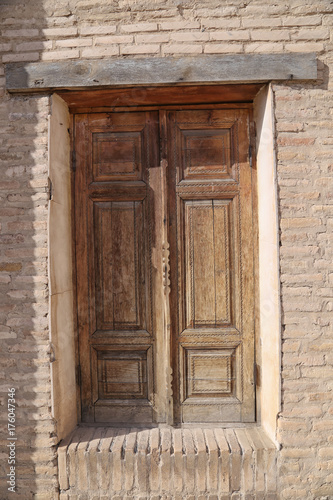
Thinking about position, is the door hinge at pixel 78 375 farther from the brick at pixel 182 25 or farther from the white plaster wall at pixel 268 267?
the brick at pixel 182 25

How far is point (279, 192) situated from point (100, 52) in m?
1.64

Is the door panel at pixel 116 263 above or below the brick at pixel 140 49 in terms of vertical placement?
below

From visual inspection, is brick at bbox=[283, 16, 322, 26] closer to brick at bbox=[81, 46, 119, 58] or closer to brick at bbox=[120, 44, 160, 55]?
brick at bbox=[120, 44, 160, 55]

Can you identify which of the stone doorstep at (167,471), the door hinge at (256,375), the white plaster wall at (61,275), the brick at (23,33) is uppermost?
the brick at (23,33)

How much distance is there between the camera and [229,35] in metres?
2.59

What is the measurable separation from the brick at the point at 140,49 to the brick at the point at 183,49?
0.25 feet

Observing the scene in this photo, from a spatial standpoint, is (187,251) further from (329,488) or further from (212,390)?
(329,488)

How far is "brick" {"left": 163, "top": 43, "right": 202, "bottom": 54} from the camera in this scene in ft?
8.49

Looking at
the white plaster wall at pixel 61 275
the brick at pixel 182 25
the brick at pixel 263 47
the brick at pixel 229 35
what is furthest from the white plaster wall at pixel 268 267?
the white plaster wall at pixel 61 275

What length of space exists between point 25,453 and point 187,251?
6.28 ft

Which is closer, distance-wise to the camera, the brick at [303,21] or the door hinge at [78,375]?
the brick at [303,21]

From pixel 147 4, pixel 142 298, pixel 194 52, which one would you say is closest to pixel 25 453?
pixel 142 298

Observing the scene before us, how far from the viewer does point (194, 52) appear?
2.59 meters

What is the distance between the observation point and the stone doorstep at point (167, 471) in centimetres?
258
